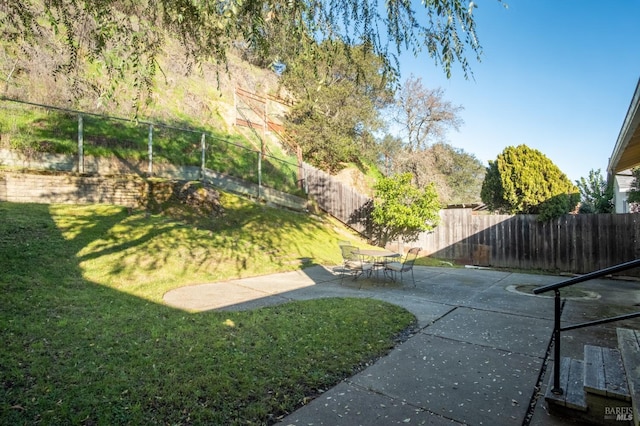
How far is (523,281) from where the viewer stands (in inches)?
300

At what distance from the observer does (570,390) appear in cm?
238

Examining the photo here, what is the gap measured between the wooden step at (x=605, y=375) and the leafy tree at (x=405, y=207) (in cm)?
860

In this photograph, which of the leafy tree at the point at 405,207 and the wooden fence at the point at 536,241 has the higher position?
the leafy tree at the point at 405,207

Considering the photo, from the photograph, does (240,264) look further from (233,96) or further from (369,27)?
(233,96)

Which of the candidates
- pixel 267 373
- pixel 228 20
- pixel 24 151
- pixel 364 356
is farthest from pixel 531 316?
pixel 24 151

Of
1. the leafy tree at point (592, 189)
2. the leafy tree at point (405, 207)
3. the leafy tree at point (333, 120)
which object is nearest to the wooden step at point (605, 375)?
the leafy tree at point (405, 207)

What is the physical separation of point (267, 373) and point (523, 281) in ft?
23.3

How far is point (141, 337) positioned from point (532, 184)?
35.1 feet

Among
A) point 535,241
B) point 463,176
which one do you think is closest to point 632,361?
point 535,241

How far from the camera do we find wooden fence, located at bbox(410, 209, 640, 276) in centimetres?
866

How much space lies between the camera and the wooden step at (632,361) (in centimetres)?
171

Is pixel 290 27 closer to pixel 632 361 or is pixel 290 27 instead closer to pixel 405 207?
pixel 632 361

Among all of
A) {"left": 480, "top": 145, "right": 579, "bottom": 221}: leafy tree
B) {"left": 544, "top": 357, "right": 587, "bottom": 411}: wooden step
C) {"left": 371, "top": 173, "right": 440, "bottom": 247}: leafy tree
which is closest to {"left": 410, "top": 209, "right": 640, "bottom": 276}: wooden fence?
{"left": 480, "top": 145, "right": 579, "bottom": 221}: leafy tree

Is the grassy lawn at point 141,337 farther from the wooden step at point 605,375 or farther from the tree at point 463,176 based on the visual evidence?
the tree at point 463,176
